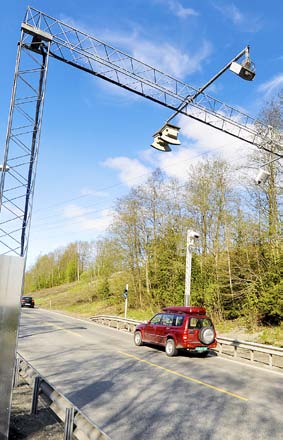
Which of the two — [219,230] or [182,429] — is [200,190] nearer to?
[219,230]

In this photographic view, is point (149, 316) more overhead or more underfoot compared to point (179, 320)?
more underfoot

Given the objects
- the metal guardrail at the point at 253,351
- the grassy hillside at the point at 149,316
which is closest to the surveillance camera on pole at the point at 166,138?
the metal guardrail at the point at 253,351

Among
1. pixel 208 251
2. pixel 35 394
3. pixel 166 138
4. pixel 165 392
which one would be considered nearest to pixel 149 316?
pixel 208 251

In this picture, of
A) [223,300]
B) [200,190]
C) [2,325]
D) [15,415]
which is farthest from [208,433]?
[200,190]

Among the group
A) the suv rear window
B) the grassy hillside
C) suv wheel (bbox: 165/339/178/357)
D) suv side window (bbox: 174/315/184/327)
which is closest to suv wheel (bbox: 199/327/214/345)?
the suv rear window

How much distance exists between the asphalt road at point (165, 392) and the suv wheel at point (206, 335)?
72 centimetres

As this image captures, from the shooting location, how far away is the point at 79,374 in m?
10.3

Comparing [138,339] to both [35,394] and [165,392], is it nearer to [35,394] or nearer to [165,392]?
[165,392]

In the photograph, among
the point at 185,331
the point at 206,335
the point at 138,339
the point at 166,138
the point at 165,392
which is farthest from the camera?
the point at 138,339

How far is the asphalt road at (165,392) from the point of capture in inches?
247

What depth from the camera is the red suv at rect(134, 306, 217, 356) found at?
1392cm

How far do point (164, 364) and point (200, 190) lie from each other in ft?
60.9

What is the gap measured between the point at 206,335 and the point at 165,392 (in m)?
5.82

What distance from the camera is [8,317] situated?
524cm
